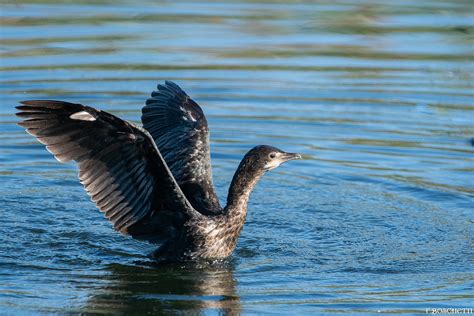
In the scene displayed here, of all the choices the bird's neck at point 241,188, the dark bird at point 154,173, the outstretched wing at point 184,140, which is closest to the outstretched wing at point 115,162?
the dark bird at point 154,173

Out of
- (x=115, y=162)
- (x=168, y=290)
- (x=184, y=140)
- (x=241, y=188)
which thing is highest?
(x=115, y=162)

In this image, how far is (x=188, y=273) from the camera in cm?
898

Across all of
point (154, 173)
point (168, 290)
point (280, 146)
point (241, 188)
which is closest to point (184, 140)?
point (241, 188)

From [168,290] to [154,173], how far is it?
94cm

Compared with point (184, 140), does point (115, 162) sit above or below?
above

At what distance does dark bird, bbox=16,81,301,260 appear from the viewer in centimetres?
852

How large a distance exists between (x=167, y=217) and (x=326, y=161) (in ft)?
10.8

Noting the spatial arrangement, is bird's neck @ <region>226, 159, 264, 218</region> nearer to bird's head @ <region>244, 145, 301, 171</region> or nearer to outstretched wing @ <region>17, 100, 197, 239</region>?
bird's head @ <region>244, 145, 301, 171</region>

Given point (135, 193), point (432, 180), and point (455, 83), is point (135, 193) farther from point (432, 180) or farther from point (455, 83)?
point (455, 83)

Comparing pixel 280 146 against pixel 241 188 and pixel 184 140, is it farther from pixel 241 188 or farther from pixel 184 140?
pixel 241 188

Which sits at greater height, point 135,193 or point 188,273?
point 135,193

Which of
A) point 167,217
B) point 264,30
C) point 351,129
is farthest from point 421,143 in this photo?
point 264,30

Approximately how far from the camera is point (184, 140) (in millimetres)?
10242

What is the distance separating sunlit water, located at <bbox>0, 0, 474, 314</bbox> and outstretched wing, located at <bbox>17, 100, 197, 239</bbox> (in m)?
0.43
